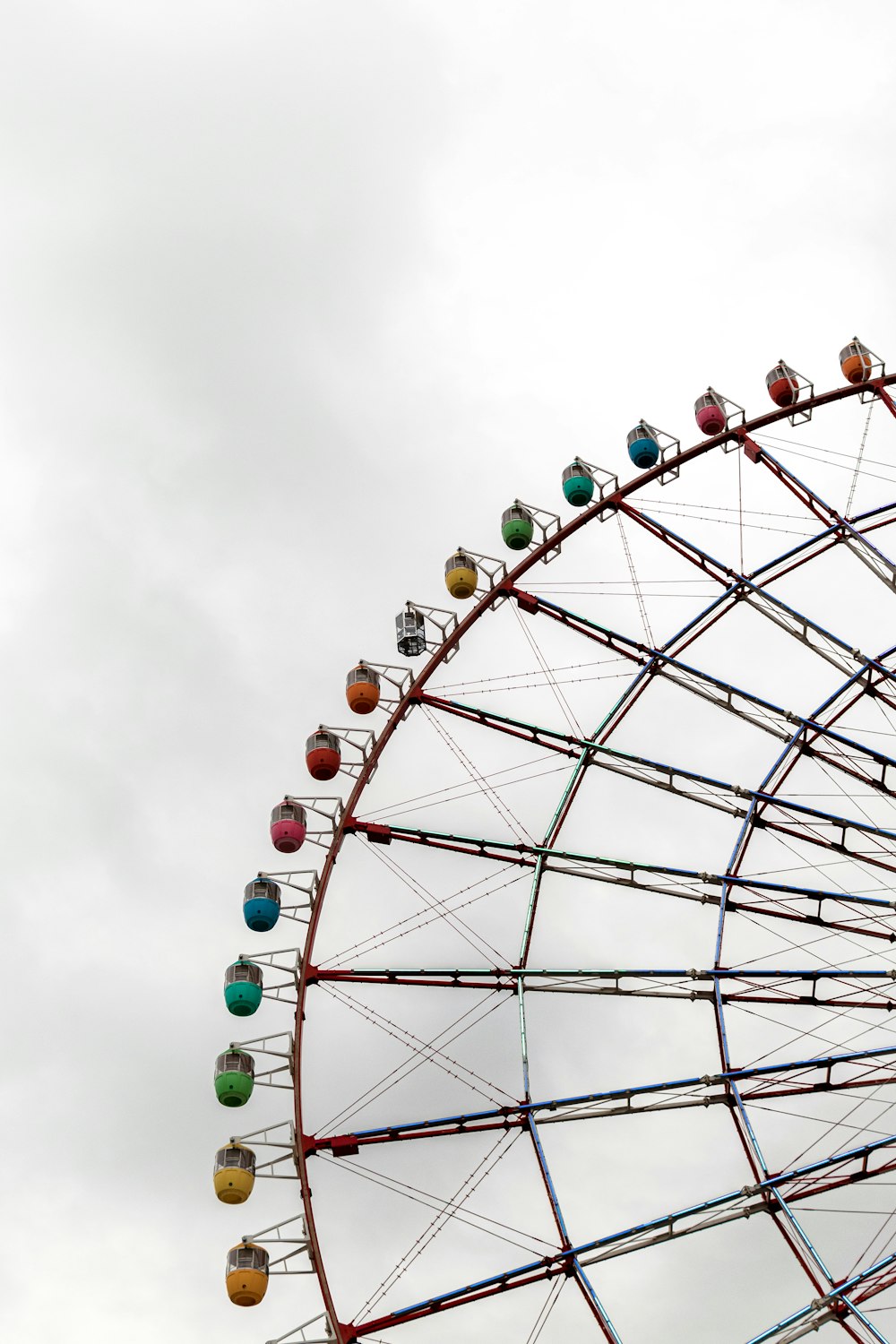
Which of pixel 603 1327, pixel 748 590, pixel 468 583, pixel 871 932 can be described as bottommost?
pixel 603 1327

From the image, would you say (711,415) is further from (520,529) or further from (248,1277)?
(248,1277)

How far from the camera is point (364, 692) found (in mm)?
32469

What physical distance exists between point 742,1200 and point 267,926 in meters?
9.32

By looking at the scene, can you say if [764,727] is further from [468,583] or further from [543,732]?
[468,583]

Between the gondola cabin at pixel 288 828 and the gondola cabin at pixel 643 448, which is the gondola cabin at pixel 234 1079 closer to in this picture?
the gondola cabin at pixel 288 828

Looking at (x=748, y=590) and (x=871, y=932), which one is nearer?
(x=871, y=932)

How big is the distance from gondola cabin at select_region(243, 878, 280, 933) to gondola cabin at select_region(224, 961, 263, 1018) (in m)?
1.08

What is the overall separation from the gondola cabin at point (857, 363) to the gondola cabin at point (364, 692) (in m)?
10.2

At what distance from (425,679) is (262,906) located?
486cm

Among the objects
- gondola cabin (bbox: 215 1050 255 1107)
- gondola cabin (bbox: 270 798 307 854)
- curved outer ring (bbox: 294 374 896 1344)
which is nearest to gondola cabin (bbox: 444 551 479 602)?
curved outer ring (bbox: 294 374 896 1344)

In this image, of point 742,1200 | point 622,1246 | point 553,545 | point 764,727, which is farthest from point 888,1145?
point 553,545

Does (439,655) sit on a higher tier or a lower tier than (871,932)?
higher

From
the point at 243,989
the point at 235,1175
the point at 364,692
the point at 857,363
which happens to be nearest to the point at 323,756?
the point at 364,692

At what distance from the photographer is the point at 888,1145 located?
24703 millimetres
